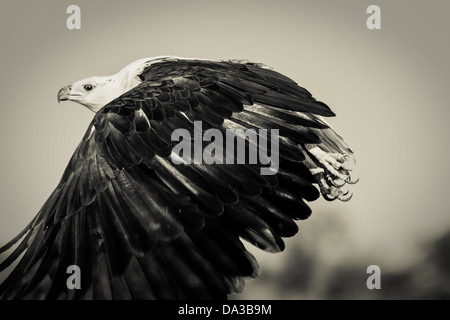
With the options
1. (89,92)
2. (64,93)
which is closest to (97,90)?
(89,92)

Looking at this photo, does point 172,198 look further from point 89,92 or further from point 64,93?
point 64,93

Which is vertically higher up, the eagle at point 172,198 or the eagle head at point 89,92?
the eagle head at point 89,92

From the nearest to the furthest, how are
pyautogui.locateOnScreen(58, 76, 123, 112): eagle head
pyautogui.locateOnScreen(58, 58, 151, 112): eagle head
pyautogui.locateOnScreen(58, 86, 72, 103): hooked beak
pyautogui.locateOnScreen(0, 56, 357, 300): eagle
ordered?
pyautogui.locateOnScreen(0, 56, 357, 300): eagle → pyautogui.locateOnScreen(58, 58, 151, 112): eagle head → pyautogui.locateOnScreen(58, 76, 123, 112): eagle head → pyautogui.locateOnScreen(58, 86, 72, 103): hooked beak

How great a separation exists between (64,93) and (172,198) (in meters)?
4.02

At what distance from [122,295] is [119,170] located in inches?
40.9

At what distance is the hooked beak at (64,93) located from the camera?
9000mm

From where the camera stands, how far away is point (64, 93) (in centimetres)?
905

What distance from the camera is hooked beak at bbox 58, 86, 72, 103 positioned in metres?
9.00

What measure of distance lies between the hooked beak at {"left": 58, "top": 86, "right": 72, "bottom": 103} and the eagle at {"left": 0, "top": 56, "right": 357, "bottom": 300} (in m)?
2.70

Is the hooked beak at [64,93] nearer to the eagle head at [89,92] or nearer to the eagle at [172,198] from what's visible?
the eagle head at [89,92]

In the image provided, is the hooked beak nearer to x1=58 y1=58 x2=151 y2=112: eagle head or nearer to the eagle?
x1=58 y1=58 x2=151 y2=112: eagle head

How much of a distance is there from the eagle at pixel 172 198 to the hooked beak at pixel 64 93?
270 cm

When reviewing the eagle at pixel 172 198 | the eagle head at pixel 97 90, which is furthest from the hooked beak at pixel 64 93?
the eagle at pixel 172 198

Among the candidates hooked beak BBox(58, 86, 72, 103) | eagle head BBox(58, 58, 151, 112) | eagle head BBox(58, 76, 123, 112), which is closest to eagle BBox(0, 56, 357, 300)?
eagle head BBox(58, 58, 151, 112)
